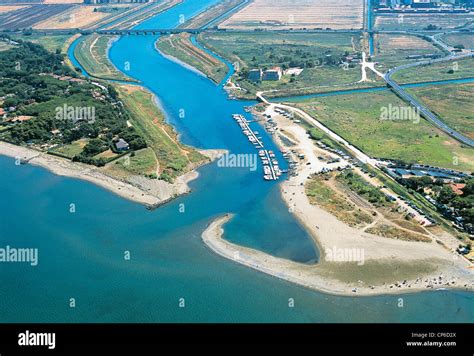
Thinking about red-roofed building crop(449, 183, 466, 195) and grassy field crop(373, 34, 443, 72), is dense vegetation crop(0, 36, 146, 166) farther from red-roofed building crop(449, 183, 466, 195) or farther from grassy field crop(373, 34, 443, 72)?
grassy field crop(373, 34, 443, 72)

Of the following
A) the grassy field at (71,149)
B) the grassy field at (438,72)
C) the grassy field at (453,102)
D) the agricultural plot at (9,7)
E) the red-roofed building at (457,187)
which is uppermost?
the agricultural plot at (9,7)

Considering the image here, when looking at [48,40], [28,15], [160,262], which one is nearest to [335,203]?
[160,262]

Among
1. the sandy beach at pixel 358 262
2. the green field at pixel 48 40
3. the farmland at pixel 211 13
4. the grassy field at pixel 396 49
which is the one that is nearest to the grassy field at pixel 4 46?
the green field at pixel 48 40

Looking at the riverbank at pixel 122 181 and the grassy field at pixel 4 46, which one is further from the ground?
the grassy field at pixel 4 46

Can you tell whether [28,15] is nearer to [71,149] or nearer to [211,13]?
[211,13]

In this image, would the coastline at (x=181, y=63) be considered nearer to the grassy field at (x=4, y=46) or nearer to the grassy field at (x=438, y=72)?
the grassy field at (x=4, y=46)
